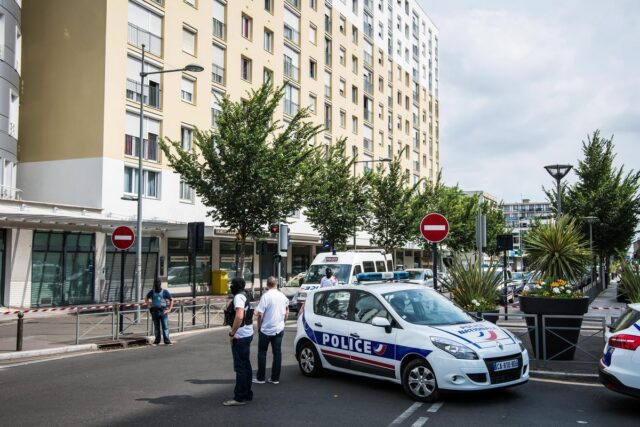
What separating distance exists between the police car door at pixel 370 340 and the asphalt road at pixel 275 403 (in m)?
0.34

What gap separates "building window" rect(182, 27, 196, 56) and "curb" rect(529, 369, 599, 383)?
25773 millimetres

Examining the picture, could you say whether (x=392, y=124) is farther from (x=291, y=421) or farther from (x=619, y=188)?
(x=291, y=421)

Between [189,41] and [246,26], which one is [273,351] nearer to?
[189,41]

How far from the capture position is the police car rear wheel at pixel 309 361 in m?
9.14

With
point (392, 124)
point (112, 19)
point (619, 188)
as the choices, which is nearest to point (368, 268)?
point (112, 19)

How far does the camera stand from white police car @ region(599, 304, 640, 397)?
21.5 feet

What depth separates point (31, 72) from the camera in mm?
27703

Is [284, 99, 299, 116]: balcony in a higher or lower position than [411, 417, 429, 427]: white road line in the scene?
higher

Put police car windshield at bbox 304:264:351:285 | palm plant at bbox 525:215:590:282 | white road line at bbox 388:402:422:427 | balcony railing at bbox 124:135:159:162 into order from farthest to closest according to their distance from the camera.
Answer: balcony railing at bbox 124:135:159:162 → police car windshield at bbox 304:264:351:285 → palm plant at bbox 525:215:590:282 → white road line at bbox 388:402:422:427

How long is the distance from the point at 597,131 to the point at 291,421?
30100mm

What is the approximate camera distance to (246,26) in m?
36.0

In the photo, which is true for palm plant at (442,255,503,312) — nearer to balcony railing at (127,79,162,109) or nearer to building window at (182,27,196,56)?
balcony railing at (127,79,162,109)

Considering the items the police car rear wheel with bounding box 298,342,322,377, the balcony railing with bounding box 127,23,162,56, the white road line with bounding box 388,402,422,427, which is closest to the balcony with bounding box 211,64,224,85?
the balcony railing with bounding box 127,23,162,56

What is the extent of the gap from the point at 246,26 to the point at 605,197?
2282 centimetres
